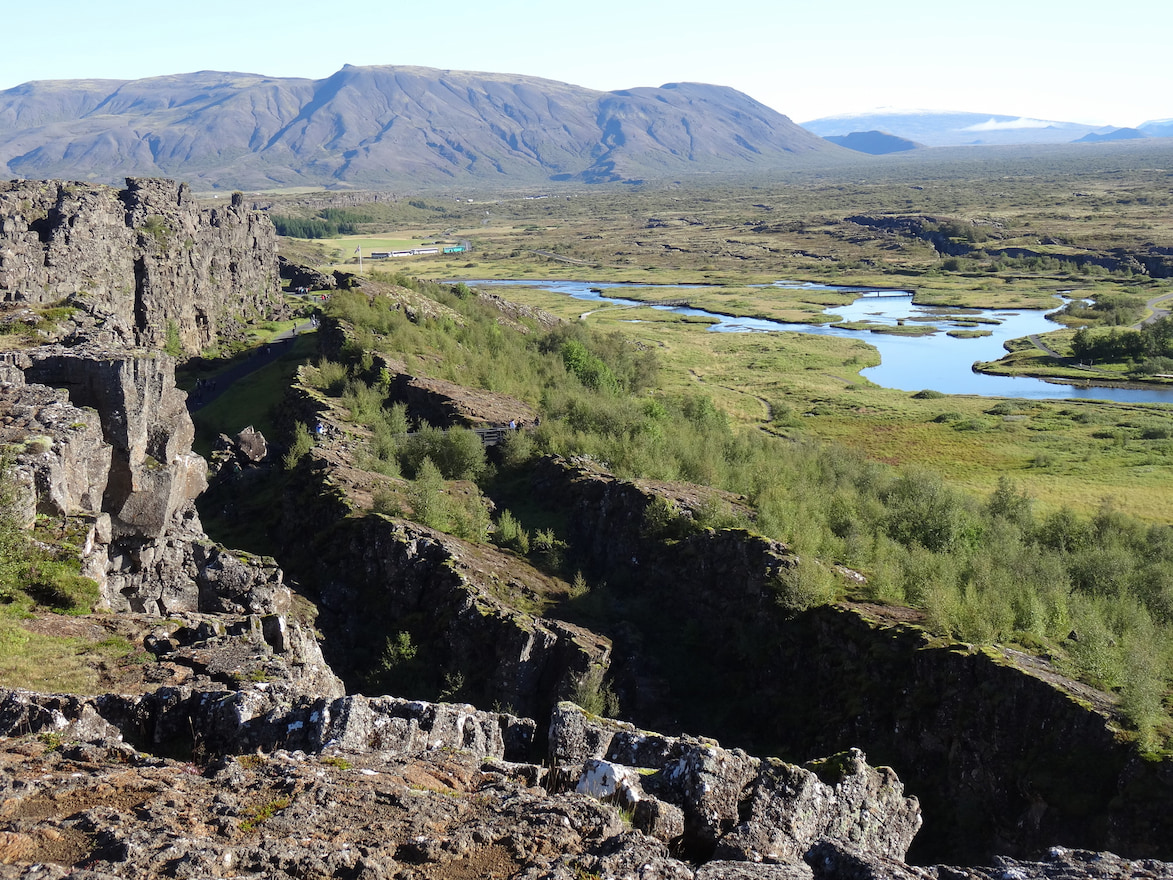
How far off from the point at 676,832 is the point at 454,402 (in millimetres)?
42370

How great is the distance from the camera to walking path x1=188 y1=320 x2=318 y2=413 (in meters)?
65.6

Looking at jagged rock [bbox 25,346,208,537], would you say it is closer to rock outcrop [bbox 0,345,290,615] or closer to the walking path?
rock outcrop [bbox 0,345,290,615]

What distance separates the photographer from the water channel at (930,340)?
359ft

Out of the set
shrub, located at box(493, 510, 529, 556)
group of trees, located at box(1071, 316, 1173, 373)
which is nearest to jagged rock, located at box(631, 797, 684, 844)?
shrub, located at box(493, 510, 529, 556)

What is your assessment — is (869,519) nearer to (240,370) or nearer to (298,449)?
(298,449)

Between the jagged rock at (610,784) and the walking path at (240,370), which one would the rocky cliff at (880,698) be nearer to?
the jagged rock at (610,784)

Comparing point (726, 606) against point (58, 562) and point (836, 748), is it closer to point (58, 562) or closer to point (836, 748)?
point (836, 748)

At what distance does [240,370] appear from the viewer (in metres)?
74.2

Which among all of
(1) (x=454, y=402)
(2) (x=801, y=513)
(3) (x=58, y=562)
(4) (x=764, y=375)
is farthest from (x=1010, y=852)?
(4) (x=764, y=375)

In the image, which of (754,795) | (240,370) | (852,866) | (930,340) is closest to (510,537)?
(754,795)

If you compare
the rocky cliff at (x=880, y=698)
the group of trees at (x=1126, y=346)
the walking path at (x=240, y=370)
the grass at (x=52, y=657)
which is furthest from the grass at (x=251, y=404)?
the group of trees at (x=1126, y=346)

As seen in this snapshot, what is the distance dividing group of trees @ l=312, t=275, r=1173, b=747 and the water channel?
51.8m

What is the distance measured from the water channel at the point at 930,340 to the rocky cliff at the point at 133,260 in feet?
247

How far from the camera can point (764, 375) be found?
113062 millimetres
